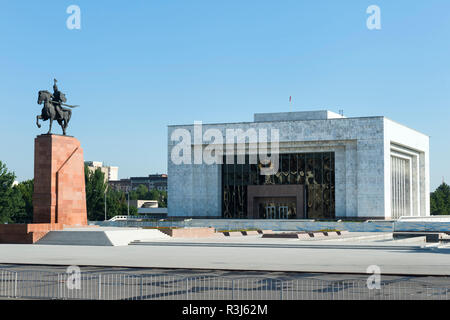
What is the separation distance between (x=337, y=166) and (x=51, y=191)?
3974cm

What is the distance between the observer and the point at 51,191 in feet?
116

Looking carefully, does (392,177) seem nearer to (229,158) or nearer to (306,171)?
(306,171)

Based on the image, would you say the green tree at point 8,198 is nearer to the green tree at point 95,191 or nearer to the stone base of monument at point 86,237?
the green tree at point 95,191

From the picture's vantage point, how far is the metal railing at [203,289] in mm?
13594

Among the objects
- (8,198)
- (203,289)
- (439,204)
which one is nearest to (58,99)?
(203,289)

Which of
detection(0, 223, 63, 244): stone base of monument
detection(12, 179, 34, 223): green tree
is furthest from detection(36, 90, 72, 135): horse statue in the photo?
detection(12, 179, 34, 223): green tree

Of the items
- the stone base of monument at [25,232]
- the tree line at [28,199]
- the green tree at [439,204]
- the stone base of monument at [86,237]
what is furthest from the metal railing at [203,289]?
the green tree at [439,204]

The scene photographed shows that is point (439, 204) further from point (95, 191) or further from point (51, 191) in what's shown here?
point (51, 191)

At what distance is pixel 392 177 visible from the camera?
73312mm

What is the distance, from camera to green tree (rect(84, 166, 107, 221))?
84.1 meters

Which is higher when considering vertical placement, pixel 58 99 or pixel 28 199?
pixel 58 99

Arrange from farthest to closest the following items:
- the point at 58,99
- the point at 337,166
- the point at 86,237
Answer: the point at 337,166
the point at 58,99
the point at 86,237
